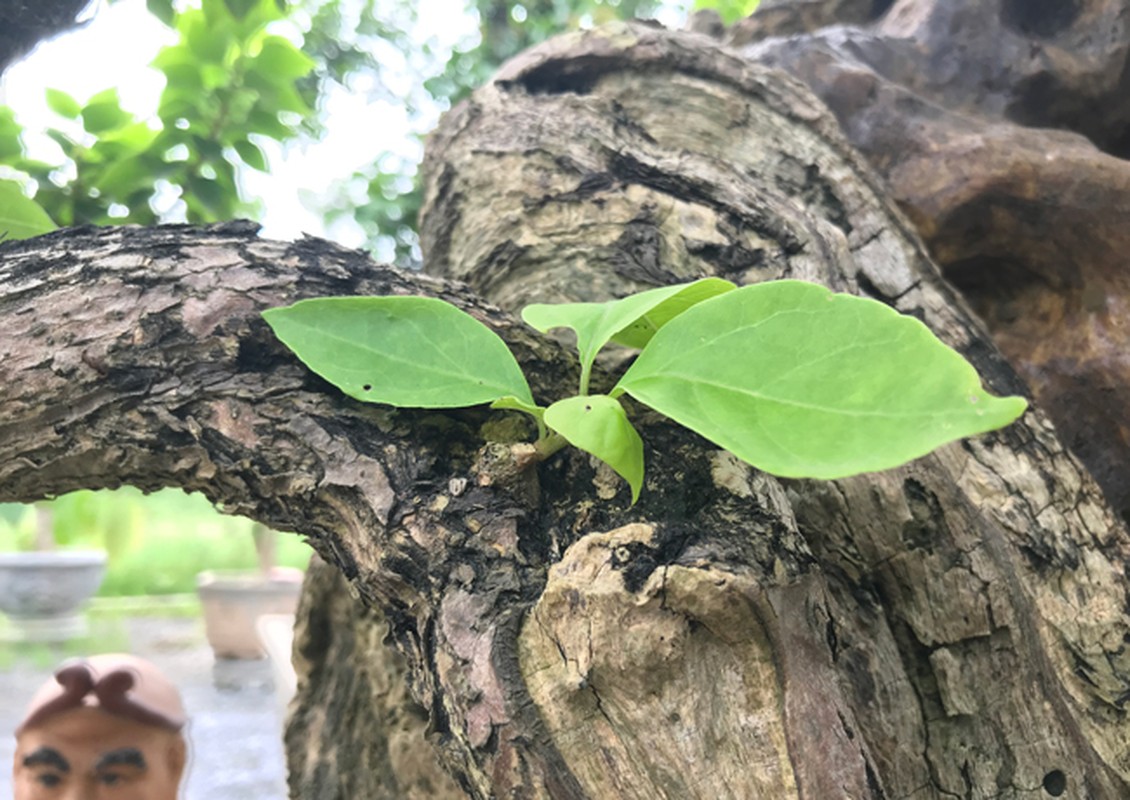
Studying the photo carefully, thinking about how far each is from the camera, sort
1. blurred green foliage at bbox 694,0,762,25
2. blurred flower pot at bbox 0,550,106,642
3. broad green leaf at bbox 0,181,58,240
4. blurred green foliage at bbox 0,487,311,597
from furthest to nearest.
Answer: blurred green foliage at bbox 0,487,311,597, blurred flower pot at bbox 0,550,106,642, blurred green foliage at bbox 694,0,762,25, broad green leaf at bbox 0,181,58,240

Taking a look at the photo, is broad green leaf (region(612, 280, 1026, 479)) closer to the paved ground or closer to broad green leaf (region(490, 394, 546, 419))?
broad green leaf (region(490, 394, 546, 419))

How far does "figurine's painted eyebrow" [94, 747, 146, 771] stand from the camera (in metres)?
0.94

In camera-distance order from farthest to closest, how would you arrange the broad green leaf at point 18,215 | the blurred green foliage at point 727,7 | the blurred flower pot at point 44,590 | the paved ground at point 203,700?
the blurred flower pot at point 44,590, the paved ground at point 203,700, the blurred green foliage at point 727,7, the broad green leaf at point 18,215

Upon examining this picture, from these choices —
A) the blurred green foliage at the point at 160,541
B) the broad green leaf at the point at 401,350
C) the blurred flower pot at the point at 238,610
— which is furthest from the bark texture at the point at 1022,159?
the blurred green foliage at the point at 160,541

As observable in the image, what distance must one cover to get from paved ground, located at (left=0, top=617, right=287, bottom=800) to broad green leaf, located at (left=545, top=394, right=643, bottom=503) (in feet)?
4.71

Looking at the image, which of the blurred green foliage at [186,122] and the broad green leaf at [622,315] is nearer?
the broad green leaf at [622,315]

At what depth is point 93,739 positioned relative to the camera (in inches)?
37.2

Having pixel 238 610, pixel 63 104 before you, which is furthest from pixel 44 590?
pixel 63 104

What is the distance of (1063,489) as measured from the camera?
22.9 inches

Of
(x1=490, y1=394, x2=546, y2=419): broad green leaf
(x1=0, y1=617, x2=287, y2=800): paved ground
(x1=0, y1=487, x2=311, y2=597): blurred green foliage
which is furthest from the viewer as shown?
(x1=0, y1=487, x2=311, y2=597): blurred green foliage

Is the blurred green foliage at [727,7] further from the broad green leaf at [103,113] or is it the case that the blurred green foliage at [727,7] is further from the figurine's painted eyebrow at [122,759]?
the figurine's painted eyebrow at [122,759]

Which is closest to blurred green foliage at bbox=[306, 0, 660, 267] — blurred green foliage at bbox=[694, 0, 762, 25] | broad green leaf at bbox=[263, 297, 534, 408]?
blurred green foliage at bbox=[694, 0, 762, 25]

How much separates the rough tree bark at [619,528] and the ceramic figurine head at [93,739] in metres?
0.39

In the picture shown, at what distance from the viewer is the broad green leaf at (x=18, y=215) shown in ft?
1.88
